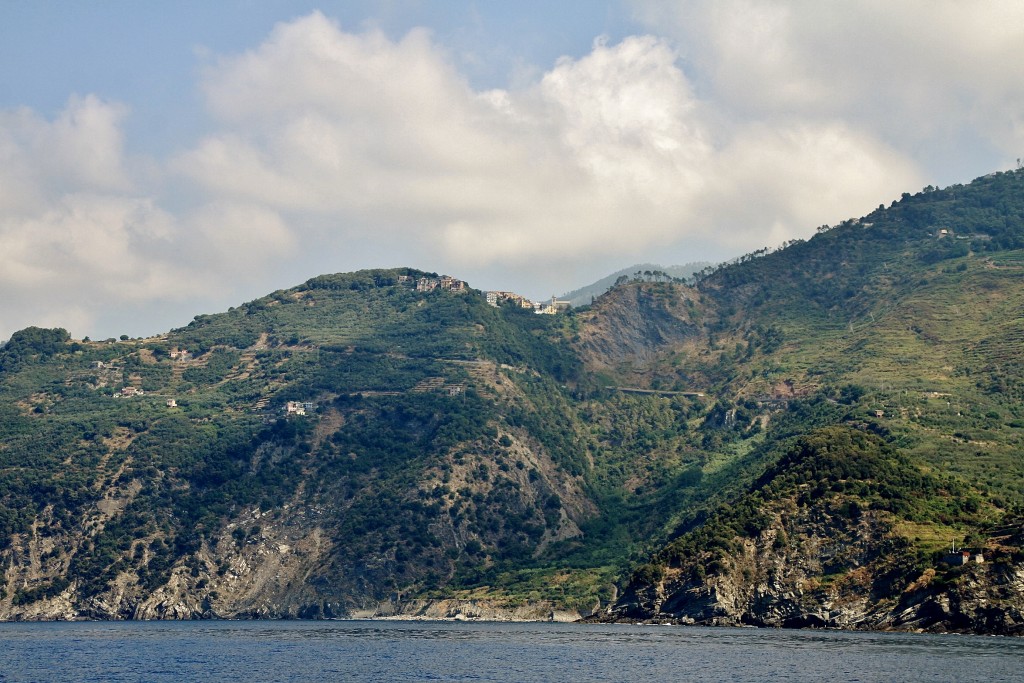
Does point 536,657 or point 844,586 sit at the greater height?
point 844,586

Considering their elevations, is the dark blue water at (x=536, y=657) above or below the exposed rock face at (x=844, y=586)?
below

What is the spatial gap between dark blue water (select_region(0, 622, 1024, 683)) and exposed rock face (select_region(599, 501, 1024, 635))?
5.04 m

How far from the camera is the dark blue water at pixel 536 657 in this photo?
447ft

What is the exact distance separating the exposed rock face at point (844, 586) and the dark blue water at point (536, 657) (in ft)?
16.5

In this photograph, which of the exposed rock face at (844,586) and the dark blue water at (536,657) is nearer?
the dark blue water at (536,657)

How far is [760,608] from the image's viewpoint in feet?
635

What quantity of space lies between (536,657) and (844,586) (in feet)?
164

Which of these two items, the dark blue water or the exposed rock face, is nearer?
the dark blue water

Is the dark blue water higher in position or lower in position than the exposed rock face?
lower

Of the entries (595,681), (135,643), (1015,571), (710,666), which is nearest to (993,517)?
(1015,571)

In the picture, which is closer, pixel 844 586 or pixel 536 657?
pixel 536 657

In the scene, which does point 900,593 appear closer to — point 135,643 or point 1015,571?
point 1015,571

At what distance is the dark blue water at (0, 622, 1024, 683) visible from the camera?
136m

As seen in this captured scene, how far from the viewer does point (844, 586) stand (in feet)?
609
